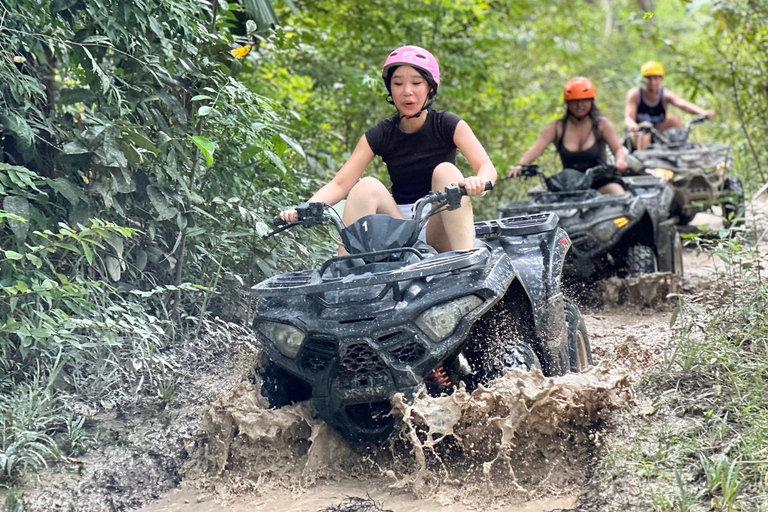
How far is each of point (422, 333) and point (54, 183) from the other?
7.32 feet

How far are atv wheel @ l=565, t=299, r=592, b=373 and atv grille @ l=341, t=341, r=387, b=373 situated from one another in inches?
52.8

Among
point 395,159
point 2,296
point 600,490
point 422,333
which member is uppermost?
point 395,159

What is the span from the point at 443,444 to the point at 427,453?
9 cm

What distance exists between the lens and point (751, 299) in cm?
502

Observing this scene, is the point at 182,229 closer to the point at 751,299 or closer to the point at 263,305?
the point at 263,305

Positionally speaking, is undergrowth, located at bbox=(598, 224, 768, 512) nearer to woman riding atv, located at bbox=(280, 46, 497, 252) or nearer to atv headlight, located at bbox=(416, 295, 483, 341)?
atv headlight, located at bbox=(416, 295, 483, 341)

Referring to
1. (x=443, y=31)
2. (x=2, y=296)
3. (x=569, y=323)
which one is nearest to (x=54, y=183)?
(x=2, y=296)

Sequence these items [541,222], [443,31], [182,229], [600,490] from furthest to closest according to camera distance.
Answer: [443,31] < [182,229] < [541,222] < [600,490]

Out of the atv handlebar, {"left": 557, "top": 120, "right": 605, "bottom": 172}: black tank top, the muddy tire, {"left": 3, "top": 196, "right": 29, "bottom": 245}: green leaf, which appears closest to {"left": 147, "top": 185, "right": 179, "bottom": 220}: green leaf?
{"left": 3, "top": 196, "right": 29, "bottom": 245}: green leaf

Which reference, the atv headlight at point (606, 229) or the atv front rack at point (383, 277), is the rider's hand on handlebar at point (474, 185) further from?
the atv headlight at point (606, 229)

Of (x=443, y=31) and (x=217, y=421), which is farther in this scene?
(x=443, y=31)

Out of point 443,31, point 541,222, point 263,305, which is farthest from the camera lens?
point 443,31

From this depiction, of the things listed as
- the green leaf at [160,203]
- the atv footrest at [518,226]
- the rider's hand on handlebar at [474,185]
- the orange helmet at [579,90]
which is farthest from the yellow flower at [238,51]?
the orange helmet at [579,90]

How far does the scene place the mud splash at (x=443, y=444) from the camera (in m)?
3.87
